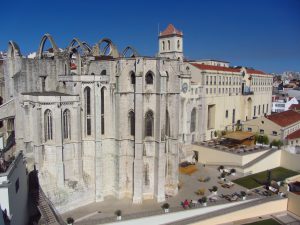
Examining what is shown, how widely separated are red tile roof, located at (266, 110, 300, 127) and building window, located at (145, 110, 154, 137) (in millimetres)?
31004

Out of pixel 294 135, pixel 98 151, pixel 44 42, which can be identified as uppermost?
pixel 44 42

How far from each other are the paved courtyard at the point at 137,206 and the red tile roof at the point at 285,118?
22.3m

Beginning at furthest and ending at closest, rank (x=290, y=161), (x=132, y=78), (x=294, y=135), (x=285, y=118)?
(x=285, y=118) < (x=294, y=135) < (x=290, y=161) < (x=132, y=78)

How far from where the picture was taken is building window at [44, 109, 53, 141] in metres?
28.4

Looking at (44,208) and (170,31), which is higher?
(170,31)

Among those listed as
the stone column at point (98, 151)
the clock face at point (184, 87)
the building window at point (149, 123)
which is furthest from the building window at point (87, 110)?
the clock face at point (184, 87)

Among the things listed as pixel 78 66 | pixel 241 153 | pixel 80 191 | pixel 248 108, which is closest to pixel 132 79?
pixel 78 66

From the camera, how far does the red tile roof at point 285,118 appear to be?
5408cm

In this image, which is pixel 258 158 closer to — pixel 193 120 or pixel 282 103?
pixel 193 120

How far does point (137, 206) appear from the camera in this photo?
30.9 metres

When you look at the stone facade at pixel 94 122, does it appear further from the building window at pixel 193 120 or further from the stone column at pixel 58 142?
the building window at pixel 193 120

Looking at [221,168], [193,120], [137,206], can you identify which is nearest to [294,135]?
[193,120]

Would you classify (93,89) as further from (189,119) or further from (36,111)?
(189,119)

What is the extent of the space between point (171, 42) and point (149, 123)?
2875cm
